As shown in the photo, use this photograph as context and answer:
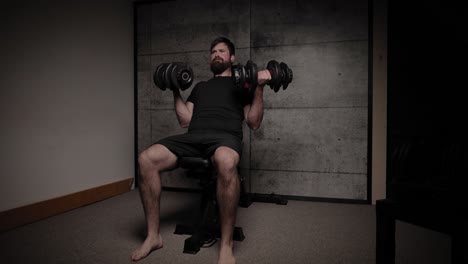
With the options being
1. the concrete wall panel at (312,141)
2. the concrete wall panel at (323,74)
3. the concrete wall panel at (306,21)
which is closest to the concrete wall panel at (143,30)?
the concrete wall panel at (306,21)

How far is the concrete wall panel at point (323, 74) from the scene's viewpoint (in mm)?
3182

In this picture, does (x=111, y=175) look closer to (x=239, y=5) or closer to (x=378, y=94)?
(x=239, y=5)

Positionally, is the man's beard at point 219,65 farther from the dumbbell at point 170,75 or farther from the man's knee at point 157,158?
the man's knee at point 157,158

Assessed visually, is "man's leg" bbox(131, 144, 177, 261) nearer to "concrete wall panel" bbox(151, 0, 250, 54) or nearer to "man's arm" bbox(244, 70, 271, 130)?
"man's arm" bbox(244, 70, 271, 130)

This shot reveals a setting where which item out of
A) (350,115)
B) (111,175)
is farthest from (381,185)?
(111,175)

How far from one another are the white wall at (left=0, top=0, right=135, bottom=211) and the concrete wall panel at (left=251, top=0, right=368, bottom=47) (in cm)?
161

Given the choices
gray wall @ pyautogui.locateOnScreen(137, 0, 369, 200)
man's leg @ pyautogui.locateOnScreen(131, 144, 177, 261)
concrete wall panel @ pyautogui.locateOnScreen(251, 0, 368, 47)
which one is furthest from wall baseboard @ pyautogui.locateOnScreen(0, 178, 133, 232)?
concrete wall panel @ pyautogui.locateOnScreen(251, 0, 368, 47)

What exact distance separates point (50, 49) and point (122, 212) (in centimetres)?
156

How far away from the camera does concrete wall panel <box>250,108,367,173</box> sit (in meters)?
3.21

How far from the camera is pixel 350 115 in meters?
3.21

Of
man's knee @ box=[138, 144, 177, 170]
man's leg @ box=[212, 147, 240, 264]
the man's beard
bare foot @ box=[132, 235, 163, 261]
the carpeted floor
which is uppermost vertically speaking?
the man's beard

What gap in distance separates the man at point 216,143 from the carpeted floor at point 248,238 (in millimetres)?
212

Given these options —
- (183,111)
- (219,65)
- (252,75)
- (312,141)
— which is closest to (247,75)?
(252,75)

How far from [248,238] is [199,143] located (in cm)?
76
